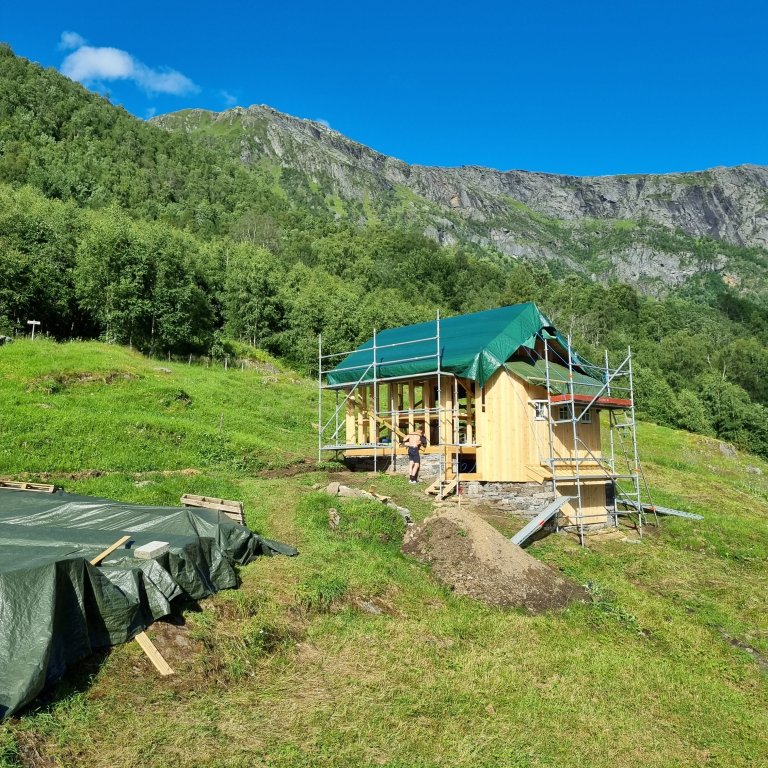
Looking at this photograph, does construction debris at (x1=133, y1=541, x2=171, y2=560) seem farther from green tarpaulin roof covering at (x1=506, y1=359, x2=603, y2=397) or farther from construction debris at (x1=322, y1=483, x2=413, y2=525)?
green tarpaulin roof covering at (x1=506, y1=359, x2=603, y2=397)

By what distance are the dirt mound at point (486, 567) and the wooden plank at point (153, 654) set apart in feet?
20.4

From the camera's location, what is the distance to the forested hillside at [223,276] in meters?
41.3

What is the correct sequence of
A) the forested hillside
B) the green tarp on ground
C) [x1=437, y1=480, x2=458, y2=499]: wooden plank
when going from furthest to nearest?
the forested hillside < [x1=437, y1=480, x2=458, y2=499]: wooden plank < the green tarp on ground

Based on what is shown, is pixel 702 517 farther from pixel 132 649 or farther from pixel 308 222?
pixel 308 222

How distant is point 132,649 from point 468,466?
1461cm

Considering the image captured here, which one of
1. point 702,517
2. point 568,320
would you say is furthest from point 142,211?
point 702,517

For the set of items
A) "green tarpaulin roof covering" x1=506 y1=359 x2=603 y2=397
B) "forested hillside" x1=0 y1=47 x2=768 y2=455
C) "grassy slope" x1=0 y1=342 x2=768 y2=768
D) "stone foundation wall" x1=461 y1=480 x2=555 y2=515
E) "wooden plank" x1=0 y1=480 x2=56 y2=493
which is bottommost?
"grassy slope" x1=0 y1=342 x2=768 y2=768

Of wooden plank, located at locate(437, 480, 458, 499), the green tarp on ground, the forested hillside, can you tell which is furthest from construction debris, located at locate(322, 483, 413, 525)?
the forested hillside

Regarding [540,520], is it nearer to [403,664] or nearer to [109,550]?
[403,664]

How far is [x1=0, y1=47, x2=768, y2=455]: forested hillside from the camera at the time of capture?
4131 centimetres

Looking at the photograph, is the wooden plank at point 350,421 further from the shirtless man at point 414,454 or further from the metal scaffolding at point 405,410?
the shirtless man at point 414,454

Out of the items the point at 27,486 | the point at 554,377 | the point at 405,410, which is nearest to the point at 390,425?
the point at 405,410

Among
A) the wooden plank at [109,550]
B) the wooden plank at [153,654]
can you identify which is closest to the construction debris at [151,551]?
the wooden plank at [109,550]

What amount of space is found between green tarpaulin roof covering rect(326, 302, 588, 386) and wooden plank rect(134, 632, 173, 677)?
13118mm
